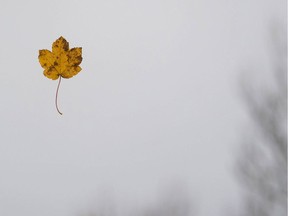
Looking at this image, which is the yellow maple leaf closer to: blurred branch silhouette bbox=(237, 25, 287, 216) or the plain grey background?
the plain grey background

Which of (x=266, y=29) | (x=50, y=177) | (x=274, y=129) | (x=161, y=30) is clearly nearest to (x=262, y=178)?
(x=274, y=129)

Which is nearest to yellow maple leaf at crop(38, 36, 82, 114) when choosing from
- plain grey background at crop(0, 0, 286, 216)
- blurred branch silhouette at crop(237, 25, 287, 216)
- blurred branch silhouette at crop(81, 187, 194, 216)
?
plain grey background at crop(0, 0, 286, 216)

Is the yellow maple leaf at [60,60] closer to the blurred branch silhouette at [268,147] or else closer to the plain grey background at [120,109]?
the plain grey background at [120,109]

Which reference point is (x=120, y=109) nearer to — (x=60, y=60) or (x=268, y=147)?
(x=60, y=60)

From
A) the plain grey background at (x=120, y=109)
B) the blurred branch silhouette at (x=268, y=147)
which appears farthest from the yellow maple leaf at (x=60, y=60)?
the blurred branch silhouette at (x=268, y=147)

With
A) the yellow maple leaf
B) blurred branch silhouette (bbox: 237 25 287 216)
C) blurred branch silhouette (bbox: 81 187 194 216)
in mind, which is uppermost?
the yellow maple leaf
